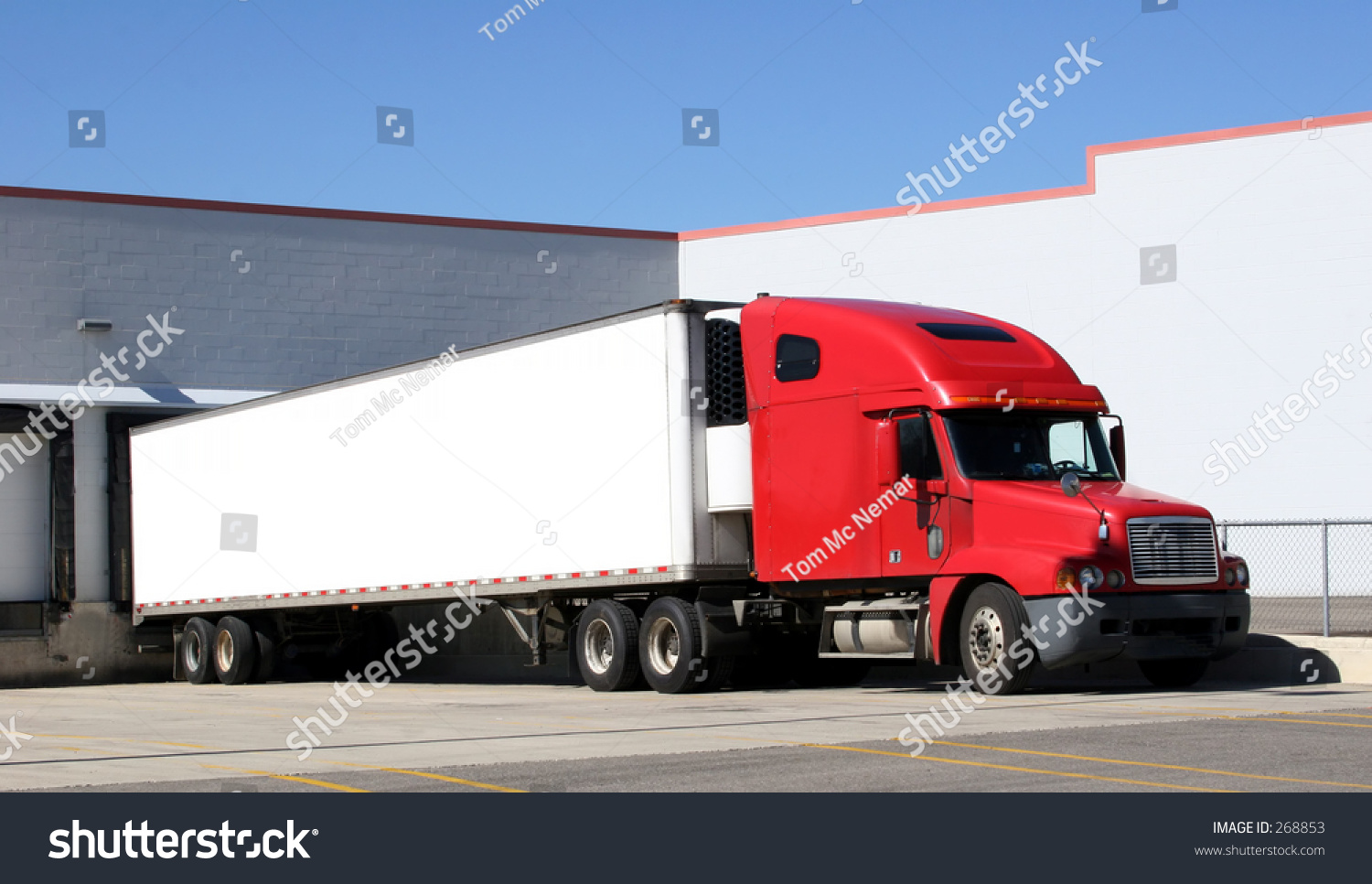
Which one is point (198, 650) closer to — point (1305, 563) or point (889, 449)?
point (889, 449)

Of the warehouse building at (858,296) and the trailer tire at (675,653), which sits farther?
the warehouse building at (858,296)

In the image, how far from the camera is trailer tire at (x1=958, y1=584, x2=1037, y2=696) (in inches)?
582

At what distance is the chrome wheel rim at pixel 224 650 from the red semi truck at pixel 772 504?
3.43 m

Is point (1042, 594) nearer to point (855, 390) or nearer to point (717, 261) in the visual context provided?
point (855, 390)

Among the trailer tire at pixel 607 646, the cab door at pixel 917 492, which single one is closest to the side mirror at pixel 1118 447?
the cab door at pixel 917 492

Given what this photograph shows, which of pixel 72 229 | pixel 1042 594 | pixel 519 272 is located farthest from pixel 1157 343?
pixel 72 229

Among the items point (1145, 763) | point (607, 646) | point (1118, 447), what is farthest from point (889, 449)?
point (1145, 763)

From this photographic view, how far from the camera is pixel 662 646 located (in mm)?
17812

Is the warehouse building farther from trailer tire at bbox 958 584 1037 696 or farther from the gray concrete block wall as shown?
trailer tire at bbox 958 584 1037 696

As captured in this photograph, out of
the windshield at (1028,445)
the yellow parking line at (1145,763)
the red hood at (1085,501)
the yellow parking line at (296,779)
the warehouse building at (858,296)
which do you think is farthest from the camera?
the warehouse building at (858,296)

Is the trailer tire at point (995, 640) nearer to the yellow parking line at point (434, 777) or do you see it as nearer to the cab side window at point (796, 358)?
the cab side window at point (796, 358)

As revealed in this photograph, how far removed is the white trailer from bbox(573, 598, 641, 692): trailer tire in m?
0.31

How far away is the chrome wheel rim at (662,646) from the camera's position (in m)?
17.7
